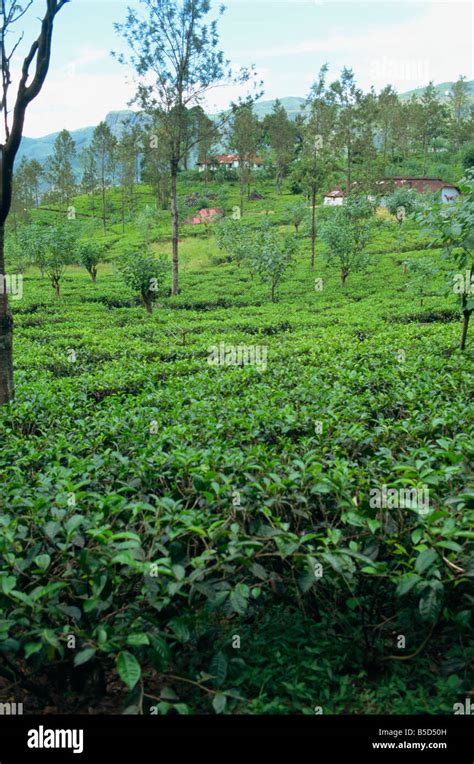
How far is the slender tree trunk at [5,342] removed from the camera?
5.55m

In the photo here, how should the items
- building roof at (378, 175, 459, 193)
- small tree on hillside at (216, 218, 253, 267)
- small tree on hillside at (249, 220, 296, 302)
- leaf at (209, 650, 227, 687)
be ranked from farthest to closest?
building roof at (378, 175, 459, 193) < small tree on hillside at (216, 218, 253, 267) < small tree on hillside at (249, 220, 296, 302) < leaf at (209, 650, 227, 687)

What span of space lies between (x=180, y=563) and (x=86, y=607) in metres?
0.45

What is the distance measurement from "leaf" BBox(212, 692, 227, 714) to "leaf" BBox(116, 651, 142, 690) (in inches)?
14.9

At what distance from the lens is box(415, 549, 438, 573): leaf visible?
247 centimetres

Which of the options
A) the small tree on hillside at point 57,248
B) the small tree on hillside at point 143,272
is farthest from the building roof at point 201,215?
the small tree on hillside at point 143,272

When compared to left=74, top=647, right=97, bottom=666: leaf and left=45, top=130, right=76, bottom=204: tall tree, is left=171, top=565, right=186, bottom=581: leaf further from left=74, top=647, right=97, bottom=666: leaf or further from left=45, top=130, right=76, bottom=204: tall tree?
left=45, top=130, right=76, bottom=204: tall tree

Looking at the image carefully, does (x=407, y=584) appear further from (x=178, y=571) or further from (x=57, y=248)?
(x=57, y=248)

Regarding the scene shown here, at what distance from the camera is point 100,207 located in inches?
2397

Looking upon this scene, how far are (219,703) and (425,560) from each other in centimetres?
101

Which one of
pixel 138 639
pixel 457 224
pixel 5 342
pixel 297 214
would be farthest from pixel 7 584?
pixel 297 214

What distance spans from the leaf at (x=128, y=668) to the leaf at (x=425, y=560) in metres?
1.19

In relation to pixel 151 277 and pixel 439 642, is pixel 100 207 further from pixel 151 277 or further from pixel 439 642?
pixel 439 642

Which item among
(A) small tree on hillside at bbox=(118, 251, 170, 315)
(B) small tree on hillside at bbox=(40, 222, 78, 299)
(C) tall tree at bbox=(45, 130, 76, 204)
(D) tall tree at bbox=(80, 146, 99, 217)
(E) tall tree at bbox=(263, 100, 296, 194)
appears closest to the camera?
(A) small tree on hillside at bbox=(118, 251, 170, 315)

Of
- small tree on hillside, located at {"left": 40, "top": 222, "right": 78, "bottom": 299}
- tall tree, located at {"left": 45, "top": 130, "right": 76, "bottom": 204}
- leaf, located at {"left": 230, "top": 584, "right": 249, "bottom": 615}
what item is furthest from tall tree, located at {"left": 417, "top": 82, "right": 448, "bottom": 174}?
leaf, located at {"left": 230, "top": 584, "right": 249, "bottom": 615}
